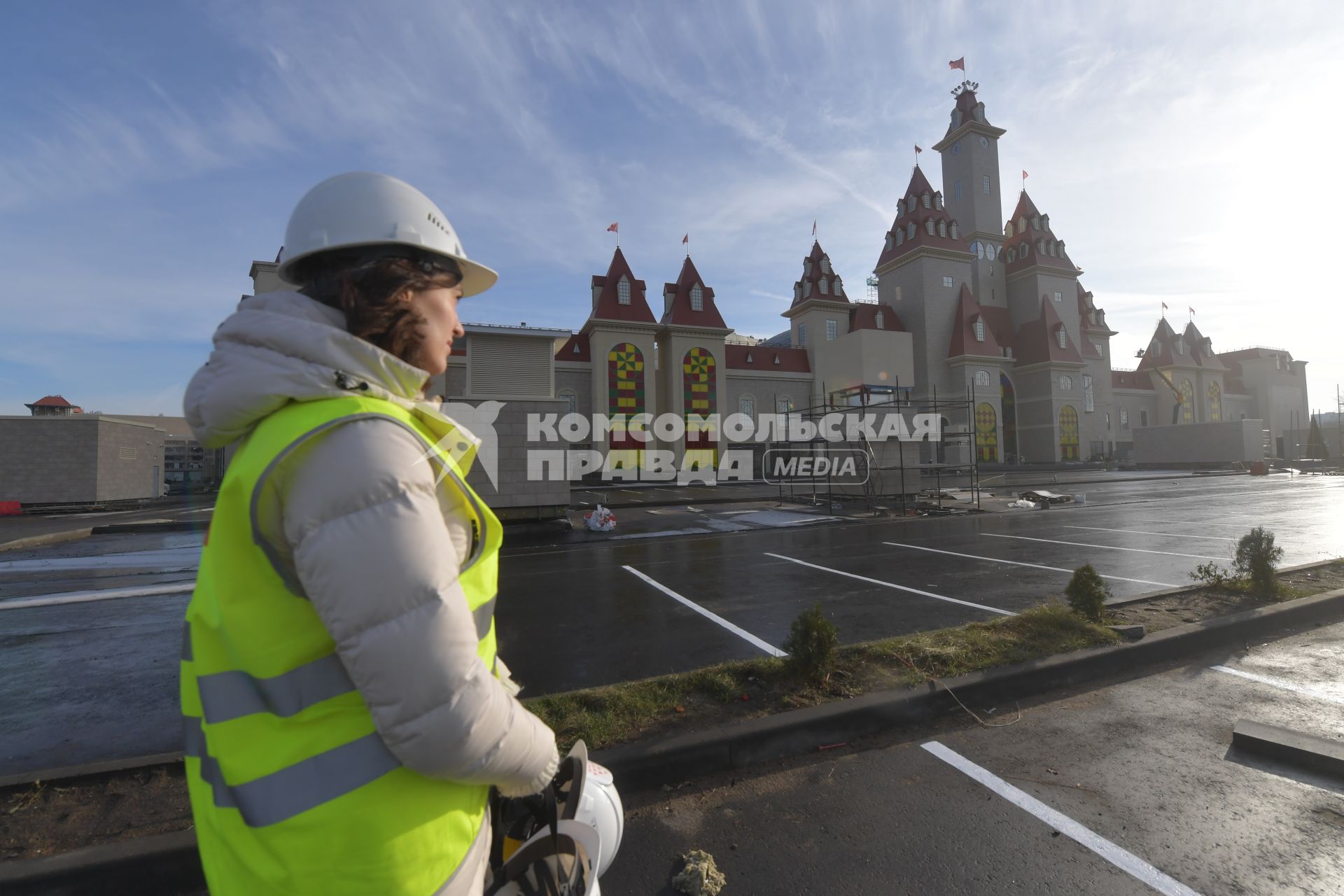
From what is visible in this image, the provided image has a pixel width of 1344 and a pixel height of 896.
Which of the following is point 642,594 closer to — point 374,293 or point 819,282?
point 374,293

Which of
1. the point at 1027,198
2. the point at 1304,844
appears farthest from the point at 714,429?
the point at 1027,198

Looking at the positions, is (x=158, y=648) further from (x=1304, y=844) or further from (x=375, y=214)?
(x=1304, y=844)

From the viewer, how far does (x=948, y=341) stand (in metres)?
41.3

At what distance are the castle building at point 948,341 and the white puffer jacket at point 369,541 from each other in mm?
31108

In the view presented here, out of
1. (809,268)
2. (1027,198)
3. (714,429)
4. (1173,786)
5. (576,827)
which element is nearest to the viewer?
(576,827)

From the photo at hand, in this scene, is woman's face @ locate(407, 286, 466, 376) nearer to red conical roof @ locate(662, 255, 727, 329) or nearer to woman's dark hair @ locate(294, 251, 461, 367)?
woman's dark hair @ locate(294, 251, 461, 367)

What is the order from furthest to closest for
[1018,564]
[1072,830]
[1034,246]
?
[1034,246], [1018,564], [1072,830]

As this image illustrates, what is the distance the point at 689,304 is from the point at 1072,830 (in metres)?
34.3

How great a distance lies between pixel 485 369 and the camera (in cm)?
1847

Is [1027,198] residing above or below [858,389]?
above

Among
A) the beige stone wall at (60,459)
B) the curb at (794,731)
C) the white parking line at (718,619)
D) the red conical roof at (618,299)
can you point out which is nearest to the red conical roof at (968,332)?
the red conical roof at (618,299)

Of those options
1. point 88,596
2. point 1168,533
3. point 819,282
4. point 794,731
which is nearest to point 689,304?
point 819,282

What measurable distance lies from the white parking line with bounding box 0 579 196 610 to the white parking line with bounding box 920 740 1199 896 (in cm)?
865

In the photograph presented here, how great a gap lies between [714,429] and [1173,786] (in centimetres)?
3230
